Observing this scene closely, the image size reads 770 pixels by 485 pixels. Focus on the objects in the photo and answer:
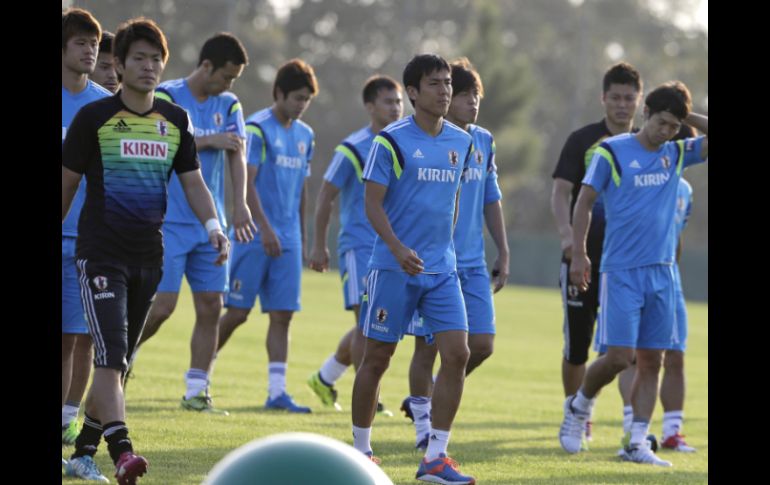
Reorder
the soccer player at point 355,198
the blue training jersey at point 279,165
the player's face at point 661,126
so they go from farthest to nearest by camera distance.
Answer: the blue training jersey at point 279,165
the soccer player at point 355,198
the player's face at point 661,126

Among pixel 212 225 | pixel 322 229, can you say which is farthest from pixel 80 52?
pixel 322 229

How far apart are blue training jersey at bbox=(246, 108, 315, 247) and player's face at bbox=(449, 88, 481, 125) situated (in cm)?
274

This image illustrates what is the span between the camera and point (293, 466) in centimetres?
538

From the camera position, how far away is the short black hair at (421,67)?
8.42 meters

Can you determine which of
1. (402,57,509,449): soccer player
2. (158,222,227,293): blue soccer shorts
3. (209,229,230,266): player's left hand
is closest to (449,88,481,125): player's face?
(402,57,509,449): soccer player

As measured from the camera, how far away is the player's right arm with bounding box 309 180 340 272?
10.6 meters

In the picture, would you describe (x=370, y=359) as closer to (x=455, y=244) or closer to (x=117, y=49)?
(x=455, y=244)

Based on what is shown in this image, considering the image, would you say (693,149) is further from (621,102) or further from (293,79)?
(293,79)

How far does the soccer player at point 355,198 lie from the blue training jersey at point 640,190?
2.13 meters

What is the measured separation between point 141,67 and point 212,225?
921 millimetres

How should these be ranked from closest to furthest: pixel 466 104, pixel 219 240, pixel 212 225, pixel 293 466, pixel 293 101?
pixel 293 466 → pixel 219 240 → pixel 212 225 → pixel 466 104 → pixel 293 101

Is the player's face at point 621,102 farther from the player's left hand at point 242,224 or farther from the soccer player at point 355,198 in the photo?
the player's left hand at point 242,224

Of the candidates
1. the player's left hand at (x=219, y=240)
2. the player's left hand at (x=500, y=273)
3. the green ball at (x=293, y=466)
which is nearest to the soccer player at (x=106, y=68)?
the player's left hand at (x=219, y=240)

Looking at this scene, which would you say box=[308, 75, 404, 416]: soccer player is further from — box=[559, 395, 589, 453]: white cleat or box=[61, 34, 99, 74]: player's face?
box=[61, 34, 99, 74]: player's face
